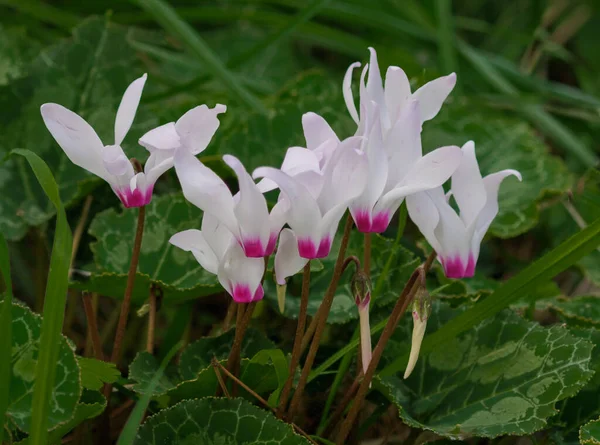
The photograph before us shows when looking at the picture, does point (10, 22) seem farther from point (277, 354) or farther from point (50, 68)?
point (277, 354)

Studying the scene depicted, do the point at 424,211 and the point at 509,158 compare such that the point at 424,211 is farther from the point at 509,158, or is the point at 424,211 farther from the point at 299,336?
the point at 509,158

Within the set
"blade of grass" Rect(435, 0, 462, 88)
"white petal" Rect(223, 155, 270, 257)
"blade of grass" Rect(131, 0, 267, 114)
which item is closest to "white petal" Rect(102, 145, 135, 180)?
"white petal" Rect(223, 155, 270, 257)

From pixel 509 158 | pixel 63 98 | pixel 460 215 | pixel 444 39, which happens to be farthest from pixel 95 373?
pixel 444 39

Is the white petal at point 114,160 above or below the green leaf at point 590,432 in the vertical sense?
above

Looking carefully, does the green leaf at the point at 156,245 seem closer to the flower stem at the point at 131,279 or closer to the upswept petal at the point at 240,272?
the flower stem at the point at 131,279

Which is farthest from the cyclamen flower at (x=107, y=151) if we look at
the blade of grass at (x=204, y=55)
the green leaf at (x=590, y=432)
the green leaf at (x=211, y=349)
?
the blade of grass at (x=204, y=55)
